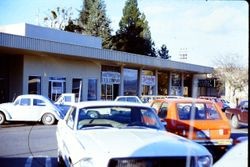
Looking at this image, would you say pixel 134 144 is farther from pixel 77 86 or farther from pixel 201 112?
pixel 77 86

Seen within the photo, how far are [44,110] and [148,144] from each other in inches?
590

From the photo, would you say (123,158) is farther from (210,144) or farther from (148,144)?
(210,144)

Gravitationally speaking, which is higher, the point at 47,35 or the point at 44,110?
the point at 47,35

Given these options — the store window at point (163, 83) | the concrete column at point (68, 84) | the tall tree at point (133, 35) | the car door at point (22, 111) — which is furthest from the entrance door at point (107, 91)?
the tall tree at point (133, 35)

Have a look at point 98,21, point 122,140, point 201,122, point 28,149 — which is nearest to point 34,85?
point 28,149

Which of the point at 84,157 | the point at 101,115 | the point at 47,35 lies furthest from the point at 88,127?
the point at 47,35

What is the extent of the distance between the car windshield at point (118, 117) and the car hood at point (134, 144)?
0.41 metres

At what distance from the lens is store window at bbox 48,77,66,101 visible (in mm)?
31219

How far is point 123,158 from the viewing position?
5.26 meters

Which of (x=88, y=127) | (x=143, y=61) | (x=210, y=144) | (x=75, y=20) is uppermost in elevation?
(x=75, y=20)

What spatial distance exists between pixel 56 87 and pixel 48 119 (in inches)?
474

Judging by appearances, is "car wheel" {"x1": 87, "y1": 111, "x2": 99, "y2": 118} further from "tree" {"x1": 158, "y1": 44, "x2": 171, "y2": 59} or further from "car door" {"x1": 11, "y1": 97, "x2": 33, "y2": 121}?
"tree" {"x1": 158, "y1": 44, "x2": 171, "y2": 59}

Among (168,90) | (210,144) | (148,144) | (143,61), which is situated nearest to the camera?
(148,144)

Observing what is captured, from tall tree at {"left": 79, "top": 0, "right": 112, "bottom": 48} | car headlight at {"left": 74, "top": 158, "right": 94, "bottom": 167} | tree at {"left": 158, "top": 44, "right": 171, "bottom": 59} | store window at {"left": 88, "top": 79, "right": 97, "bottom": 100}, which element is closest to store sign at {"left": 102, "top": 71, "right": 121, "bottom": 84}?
store window at {"left": 88, "top": 79, "right": 97, "bottom": 100}
